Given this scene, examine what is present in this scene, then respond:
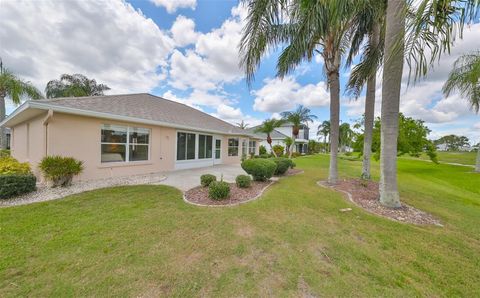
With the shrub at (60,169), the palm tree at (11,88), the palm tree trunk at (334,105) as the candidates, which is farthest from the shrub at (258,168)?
the palm tree at (11,88)

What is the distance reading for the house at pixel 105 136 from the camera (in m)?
7.26

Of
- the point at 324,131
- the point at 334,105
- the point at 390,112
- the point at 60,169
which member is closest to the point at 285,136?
the point at 324,131

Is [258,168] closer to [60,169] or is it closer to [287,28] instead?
[287,28]

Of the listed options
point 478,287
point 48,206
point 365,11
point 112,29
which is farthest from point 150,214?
point 112,29

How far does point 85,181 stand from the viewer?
7.87m

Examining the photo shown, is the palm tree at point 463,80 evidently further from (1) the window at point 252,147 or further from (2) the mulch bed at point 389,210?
(1) the window at point 252,147

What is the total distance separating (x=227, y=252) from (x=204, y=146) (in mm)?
11484

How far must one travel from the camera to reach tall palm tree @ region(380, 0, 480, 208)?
303 cm

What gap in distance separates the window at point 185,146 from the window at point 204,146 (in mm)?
709

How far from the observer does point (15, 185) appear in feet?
19.1

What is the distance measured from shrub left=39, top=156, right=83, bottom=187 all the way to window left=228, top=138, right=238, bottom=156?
11.4m

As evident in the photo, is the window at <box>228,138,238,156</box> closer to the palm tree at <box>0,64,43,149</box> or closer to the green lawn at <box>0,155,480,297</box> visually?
the green lawn at <box>0,155,480,297</box>

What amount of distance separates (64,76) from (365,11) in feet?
102

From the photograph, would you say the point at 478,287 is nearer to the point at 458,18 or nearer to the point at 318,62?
the point at 458,18
